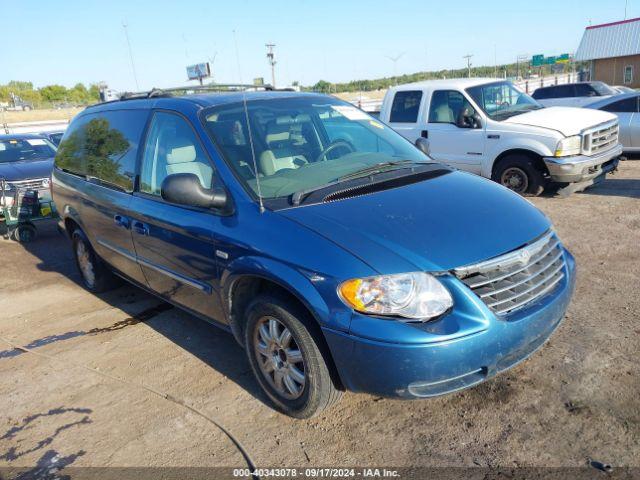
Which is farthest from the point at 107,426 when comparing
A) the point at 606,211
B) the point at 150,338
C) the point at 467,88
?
the point at 467,88

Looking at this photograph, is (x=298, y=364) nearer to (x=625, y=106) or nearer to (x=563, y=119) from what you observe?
(x=563, y=119)

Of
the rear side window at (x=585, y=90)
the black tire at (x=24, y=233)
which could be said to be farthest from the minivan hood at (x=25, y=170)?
the rear side window at (x=585, y=90)

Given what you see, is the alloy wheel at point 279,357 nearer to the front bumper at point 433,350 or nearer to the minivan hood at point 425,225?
the front bumper at point 433,350

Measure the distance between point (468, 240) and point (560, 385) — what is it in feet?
3.97

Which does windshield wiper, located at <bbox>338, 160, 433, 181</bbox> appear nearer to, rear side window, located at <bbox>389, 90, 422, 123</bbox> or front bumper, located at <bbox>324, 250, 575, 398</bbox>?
front bumper, located at <bbox>324, 250, 575, 398</bbox>

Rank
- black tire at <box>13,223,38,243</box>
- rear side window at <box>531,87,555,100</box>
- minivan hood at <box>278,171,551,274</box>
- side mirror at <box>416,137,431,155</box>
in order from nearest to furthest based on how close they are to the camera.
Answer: minivan hood at <box>278,171,551,274</box>, side mirror at <box>416,137,431,155</box>, black tire at <box>13,223,38,243</box>, rear side window at <box>531,87,555,100</box>

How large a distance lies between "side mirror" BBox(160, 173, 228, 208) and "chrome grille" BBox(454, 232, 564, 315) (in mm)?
1519

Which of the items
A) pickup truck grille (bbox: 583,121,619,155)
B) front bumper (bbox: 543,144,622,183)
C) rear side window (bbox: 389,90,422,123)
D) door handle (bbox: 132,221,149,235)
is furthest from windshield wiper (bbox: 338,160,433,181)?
rear side window (bbox: 389,90,422,123)

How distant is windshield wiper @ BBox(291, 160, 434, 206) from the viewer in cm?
310

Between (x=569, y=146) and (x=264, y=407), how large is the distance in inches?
245

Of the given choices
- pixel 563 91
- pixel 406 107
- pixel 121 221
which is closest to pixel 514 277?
pixel 121 221

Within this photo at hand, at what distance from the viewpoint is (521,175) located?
26.4 ft

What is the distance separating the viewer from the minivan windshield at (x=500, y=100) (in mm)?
8320

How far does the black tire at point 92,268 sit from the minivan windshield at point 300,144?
2431 mm
